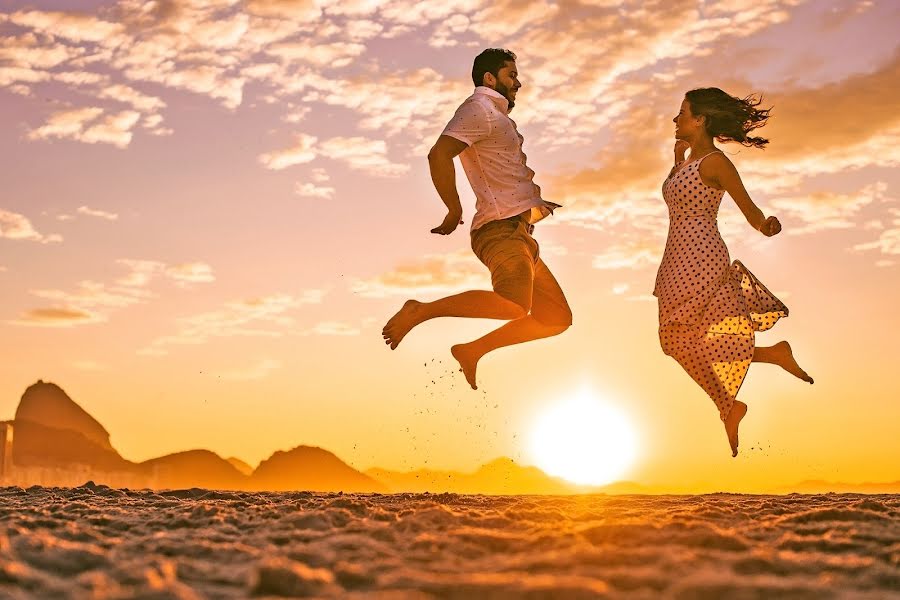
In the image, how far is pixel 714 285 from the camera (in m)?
6.73

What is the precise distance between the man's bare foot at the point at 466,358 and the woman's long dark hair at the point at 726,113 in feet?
7.64

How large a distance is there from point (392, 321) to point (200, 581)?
370 cm

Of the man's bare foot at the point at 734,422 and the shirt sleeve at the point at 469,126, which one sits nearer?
the shirt sleeve at the point at 469,126

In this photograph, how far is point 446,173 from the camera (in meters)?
6.22

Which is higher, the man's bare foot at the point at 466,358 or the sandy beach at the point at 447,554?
the man's bare foot at the point at 466,358

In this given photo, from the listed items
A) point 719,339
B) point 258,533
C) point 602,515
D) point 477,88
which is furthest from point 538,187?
point 258,533

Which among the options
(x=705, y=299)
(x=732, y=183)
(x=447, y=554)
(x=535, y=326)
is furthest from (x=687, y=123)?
(x=447, y=554)

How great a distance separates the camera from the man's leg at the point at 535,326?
6.75 metres

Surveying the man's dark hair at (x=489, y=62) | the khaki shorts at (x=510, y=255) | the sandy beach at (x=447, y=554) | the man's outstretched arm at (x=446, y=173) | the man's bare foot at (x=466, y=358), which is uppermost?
the man's dark hair at (x=489, y=62)

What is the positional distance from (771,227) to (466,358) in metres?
2.30

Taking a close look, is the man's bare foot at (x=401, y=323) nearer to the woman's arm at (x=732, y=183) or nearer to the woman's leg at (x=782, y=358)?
the woman's arm at (x=732, y=183)

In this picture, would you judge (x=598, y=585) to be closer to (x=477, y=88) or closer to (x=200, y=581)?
(x=200, y=581)

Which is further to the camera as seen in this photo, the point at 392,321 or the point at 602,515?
the point at 392,321

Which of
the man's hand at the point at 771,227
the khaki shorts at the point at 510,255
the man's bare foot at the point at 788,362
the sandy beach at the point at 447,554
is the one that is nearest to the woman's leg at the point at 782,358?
the man's bare foot at the point at 788,362
